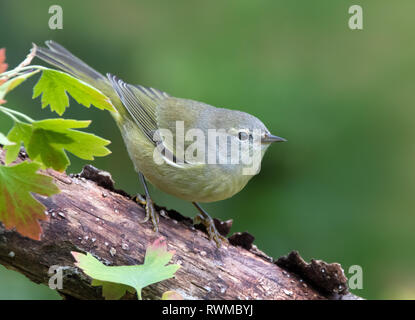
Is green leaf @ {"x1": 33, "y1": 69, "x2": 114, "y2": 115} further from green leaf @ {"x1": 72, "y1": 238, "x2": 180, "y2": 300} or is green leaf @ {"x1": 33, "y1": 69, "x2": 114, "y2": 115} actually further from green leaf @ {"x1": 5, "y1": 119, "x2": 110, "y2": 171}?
green leaf @ {"x1": 72, "y1": 238, "x2": 180, "y2": 300}

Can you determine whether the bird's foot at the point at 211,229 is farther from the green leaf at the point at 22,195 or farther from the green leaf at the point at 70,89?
the green leaf at the point at 22,195

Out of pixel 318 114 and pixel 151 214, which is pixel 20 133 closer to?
pixel 151 214

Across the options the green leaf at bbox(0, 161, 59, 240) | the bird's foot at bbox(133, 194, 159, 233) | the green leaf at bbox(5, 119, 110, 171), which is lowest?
the bird's foot at bbox(133, 194, 159, 233)

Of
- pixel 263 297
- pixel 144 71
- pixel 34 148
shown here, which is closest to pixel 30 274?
pixel 34 148

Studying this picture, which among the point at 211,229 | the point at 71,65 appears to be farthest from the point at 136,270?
the point at 71,65


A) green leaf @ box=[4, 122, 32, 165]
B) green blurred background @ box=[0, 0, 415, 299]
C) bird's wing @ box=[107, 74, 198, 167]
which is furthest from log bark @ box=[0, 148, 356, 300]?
green blurred background @ box=[0, 0, 415, 299]

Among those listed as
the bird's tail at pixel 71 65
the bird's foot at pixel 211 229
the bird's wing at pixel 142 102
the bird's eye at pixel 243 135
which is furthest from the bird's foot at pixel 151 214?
the bird's tail at pixel 71 65
